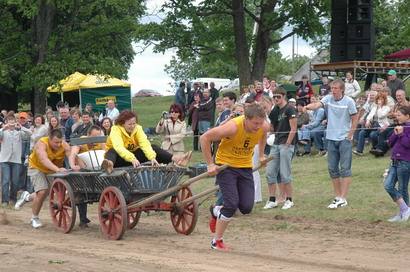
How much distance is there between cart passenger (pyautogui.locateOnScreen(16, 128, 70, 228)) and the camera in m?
14.1

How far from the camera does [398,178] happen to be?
12930 millimetres

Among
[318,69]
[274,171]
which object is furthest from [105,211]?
[318,69]

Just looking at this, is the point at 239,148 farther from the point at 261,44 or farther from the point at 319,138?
the point at 261,44

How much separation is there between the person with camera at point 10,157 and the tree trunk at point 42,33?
12364 mm

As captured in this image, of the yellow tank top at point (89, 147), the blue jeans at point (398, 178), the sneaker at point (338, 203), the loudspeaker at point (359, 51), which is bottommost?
the sneaker at point (338, 203)

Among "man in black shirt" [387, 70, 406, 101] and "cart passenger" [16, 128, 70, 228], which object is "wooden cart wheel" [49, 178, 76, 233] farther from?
"man in black shirt" [387, 70, 406, 101]

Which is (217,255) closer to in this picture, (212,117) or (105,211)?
(105,211)

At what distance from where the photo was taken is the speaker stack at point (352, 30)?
27438 millimetres

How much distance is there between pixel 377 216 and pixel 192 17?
63.7ft

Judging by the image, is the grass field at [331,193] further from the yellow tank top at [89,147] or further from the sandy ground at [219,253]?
the yellow tank top at [89,147]

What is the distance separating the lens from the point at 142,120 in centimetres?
3950

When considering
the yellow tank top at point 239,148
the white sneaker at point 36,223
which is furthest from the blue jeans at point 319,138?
the yellow tank top at point 239,148

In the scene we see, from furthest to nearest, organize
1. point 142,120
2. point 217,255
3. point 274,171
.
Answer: point 142,120
point 274,171
point 217,255

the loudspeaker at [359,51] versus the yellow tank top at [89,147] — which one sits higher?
the loudspeaker at [359,51]
